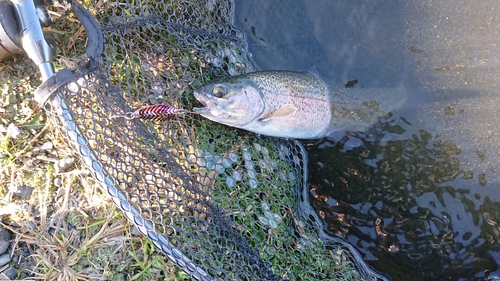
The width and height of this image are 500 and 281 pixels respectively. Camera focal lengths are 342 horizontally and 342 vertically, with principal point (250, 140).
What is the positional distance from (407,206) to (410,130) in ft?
2.31

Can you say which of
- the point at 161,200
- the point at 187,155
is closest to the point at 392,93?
the point at 187,155

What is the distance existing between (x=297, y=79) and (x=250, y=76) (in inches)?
18.4

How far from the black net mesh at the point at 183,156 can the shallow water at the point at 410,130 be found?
42 centimetres

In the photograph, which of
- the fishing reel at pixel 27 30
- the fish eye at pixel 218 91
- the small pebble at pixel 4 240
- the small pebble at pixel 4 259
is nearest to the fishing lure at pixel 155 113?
the fish eye at pixel 218 91

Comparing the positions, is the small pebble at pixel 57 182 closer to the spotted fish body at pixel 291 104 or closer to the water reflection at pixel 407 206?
the spotted fish body at pixel 291 104

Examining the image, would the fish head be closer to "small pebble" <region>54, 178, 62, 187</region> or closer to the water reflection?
the water reflection

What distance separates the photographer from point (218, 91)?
8.34 ft

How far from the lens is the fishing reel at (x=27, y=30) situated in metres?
1.90

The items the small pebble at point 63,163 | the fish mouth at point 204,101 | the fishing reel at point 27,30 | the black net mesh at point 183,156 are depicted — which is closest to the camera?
the fishing reel at point 27,30

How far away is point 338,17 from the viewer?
3.29m

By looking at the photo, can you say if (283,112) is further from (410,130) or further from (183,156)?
(410,130)

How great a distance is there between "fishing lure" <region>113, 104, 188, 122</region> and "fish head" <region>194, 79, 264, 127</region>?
8.9 inches

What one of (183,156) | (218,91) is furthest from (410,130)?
(183,156)

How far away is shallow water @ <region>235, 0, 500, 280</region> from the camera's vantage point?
3.05 m
